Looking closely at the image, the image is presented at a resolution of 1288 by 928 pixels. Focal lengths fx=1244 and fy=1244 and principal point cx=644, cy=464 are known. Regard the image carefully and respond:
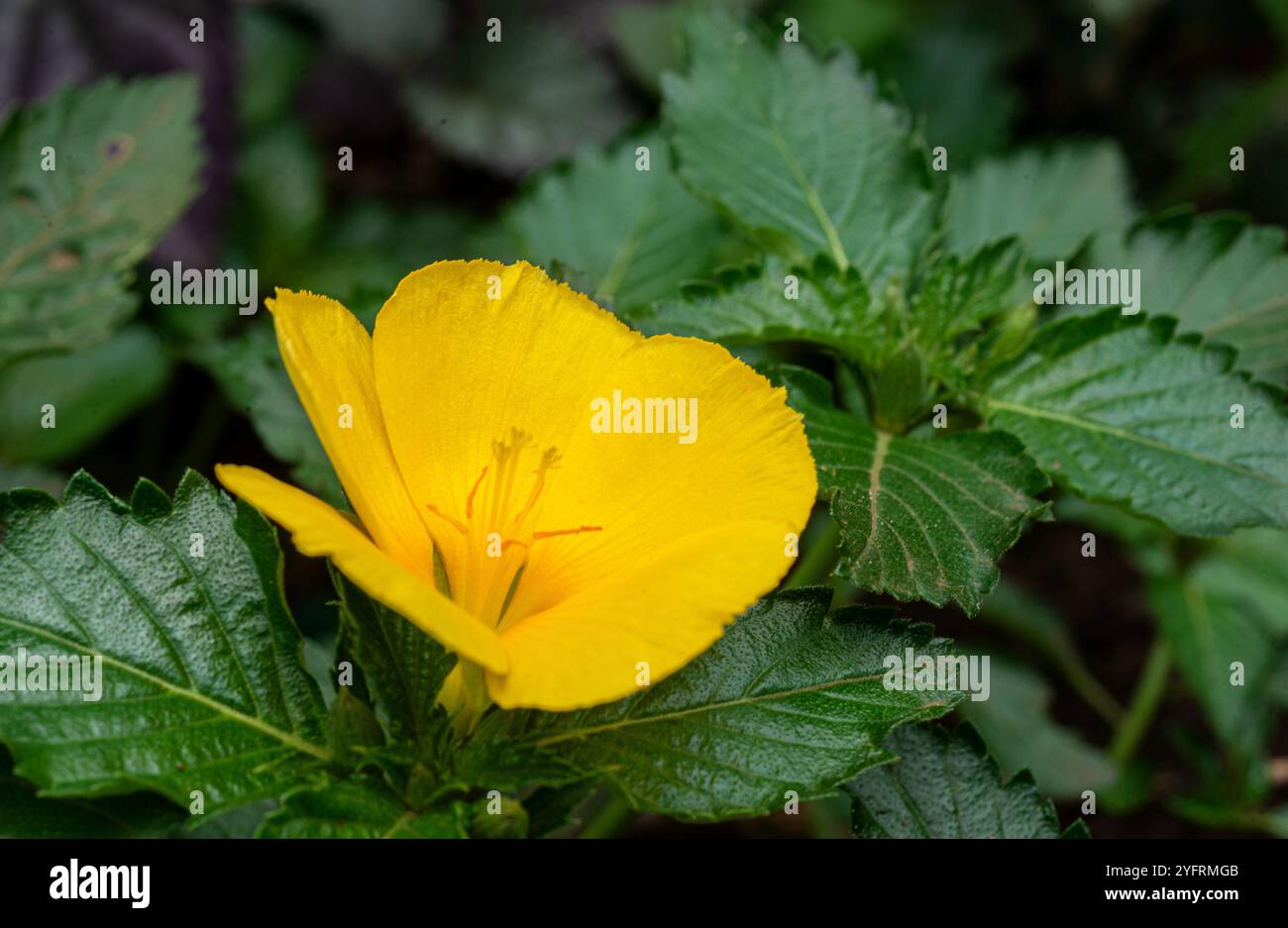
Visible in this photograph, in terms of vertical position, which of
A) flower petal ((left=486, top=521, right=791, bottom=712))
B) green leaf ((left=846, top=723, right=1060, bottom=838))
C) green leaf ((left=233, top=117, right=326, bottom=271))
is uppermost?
green leaf ((left=233, top=117, right=326, bottom=271))

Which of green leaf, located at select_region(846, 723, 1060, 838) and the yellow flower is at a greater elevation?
the yellow flower

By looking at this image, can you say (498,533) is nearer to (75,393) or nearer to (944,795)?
(944,795)

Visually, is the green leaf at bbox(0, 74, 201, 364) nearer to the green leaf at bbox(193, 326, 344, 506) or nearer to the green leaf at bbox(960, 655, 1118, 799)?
the green leaf at bbox(193, 326, 344, 506)

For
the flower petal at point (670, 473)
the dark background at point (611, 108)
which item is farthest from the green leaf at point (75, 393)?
the flower petal at point (670, 473)

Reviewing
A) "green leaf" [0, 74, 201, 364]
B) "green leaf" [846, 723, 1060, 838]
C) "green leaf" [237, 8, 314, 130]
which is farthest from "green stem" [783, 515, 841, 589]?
"green leaf" [237, 8, 314, 130]

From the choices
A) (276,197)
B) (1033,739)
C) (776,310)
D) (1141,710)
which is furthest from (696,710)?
(276,197)
